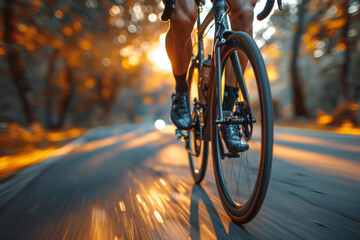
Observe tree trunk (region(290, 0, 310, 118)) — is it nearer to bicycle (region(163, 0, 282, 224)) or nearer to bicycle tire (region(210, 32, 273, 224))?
bicycle (region(163, 0, 282, 224))

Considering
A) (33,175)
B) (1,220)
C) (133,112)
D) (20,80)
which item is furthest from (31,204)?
(133,112)

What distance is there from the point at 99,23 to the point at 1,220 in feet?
35.3

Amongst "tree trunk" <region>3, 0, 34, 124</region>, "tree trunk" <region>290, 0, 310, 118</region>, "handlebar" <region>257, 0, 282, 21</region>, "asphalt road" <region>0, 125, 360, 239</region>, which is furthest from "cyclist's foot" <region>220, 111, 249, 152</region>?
"tree trunk" <region>290, 0, 310, 118</region>

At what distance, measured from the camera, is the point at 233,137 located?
1980 mm

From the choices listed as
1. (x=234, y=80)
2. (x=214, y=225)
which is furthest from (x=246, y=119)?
(x=214, y=225)

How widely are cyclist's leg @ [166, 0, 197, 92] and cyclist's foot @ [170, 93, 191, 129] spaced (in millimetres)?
90

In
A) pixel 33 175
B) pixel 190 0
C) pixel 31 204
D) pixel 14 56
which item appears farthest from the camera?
pixel 14 56

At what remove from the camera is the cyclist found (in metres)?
2.01

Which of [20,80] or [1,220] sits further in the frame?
[20,80]

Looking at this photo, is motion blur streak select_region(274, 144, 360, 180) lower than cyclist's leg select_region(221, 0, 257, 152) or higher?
lower

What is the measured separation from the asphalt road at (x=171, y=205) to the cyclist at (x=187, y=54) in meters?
0.55

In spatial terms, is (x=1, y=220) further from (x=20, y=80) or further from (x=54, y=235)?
(x=20, y=80)

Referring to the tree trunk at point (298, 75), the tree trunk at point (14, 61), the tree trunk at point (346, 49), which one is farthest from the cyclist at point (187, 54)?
the tree trunk at point (298, 75)

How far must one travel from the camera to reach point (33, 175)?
3.28m
